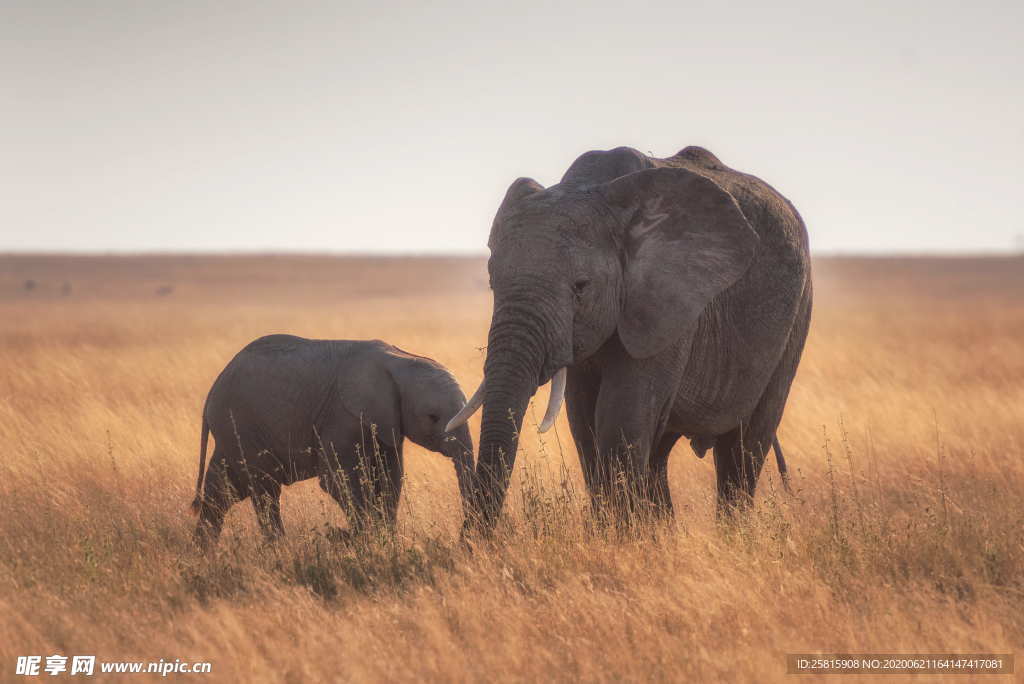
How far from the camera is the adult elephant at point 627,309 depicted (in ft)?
18.9

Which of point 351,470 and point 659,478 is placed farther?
point 351,470

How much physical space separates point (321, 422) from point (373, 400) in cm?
44

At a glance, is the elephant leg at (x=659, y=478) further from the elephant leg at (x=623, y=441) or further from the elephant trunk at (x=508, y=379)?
the elephant trunk at (x=508, y=379)

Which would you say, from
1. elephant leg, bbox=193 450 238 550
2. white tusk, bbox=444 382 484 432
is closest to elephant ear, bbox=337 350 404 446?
elephant leg, bbox=193 450 238 550

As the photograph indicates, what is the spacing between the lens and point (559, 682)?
4.90 m

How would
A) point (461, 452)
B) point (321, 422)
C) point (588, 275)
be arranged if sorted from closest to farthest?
point (588, 275) < point (461, 452) < point (321, 422)

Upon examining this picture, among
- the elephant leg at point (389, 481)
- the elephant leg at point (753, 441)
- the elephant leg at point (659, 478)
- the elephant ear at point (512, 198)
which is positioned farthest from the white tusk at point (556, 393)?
the elephant leg at point (753, 441)

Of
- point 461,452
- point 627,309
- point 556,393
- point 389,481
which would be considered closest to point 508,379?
point 556,393

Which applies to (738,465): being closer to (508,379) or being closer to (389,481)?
(389,481)

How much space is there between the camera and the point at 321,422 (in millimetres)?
A: 7855

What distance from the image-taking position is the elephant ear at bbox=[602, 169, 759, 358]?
600cm

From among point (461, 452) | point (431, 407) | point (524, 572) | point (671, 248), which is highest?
point (671, 248)

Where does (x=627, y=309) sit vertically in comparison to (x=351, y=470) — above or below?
above

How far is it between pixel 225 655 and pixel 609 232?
2.73 metres
